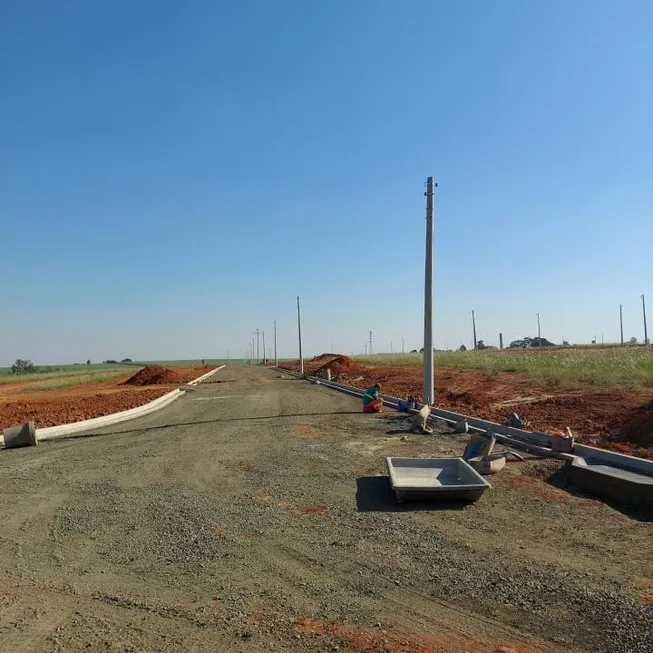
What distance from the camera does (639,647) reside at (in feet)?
14.8

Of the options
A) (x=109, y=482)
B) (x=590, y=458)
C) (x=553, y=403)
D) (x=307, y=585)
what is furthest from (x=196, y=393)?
(x=307, y=585)

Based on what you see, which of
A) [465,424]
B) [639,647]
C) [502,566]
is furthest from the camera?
[465,424]

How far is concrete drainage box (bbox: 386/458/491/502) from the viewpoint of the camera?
8617mm

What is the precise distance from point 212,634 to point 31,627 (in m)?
1.44

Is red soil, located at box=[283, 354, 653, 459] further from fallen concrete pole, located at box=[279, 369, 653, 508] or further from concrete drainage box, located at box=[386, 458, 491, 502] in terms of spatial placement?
concrete drainage box, located at box=[386, 458, 491, 502]

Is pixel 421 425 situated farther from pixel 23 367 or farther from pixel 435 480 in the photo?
pixel 23 367

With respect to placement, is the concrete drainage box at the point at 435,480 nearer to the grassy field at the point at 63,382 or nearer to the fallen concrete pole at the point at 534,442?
the fallen concrete pole at the point at 534,442

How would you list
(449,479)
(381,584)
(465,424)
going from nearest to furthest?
(381,584), (449,479), (465,424)

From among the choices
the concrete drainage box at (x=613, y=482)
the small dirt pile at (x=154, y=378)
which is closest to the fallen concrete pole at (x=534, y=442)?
the concrete drainage box at (x=613, y=482)

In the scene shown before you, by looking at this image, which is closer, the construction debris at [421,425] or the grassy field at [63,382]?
the construction debris at [421,425]

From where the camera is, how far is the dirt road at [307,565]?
4.83 metres

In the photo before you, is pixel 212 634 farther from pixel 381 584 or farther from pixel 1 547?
pixel 1 547

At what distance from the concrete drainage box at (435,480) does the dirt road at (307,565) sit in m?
0.22

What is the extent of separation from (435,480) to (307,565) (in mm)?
4423
